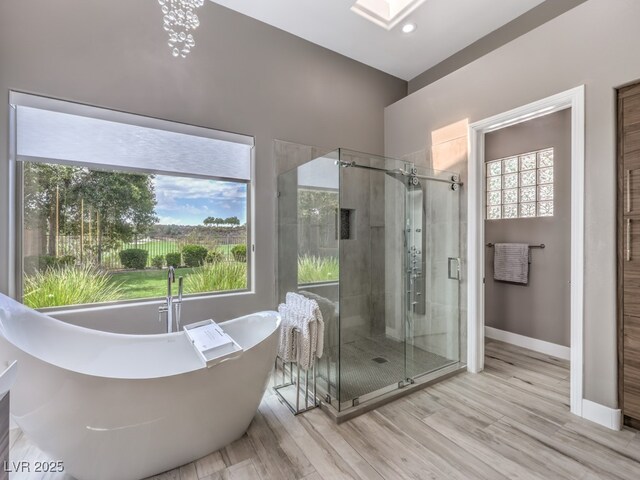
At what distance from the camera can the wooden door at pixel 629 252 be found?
193 cm

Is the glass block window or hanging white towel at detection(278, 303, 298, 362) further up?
the glass block window

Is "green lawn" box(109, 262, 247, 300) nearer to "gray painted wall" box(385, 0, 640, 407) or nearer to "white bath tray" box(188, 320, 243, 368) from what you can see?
"white bath tray" box(188, 320, 243, 368)

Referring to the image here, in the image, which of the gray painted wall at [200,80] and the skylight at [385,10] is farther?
the skylight at [385,10]

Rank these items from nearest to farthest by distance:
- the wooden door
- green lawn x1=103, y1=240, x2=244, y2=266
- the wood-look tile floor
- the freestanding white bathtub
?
the freestanding white bathtub → the wood-look tile floor → the wooden door → green lawn x1=103, y1=240, x2=244, y2=266

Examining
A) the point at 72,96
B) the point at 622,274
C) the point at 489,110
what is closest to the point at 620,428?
the point at 622,274

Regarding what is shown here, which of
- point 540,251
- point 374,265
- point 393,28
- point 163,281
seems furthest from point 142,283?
point 540,251

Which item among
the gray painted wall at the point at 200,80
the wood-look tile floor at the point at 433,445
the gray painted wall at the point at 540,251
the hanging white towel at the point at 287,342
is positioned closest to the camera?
the wood-look tile floor at the point at 433,445

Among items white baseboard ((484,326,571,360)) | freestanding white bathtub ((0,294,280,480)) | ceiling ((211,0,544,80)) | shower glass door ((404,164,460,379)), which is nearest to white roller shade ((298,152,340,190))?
shower glass door ((404,164,460,379))

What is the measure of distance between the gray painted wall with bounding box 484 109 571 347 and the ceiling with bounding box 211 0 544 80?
3.84 feet

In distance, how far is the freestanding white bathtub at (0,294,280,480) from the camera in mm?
1388

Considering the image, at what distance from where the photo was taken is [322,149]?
3395mm

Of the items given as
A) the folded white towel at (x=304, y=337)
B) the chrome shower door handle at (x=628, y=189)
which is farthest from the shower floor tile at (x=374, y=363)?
the chrome shower door handle at (x=628, y=189)

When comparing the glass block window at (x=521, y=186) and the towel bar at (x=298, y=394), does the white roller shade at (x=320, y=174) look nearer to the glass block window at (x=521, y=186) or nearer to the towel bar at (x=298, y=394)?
the towel bar at (x=298, y=394)

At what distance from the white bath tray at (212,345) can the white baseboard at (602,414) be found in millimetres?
2435
